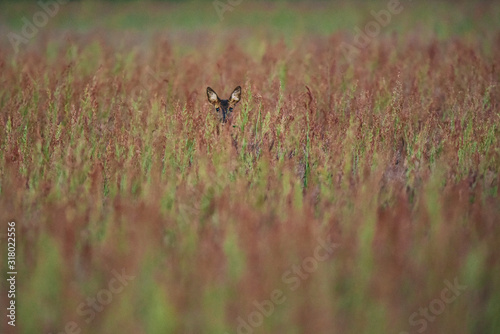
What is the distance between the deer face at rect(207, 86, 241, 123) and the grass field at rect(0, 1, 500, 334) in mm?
108

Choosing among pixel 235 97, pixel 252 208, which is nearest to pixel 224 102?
pixel 235 97

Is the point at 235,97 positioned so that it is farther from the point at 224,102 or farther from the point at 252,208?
the point at 252,208

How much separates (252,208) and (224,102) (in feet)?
5.11

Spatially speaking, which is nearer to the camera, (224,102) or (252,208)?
(252,208)

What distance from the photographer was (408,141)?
3.23 metres

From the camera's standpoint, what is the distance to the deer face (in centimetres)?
367

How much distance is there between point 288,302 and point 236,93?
2147mm

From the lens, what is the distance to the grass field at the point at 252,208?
1773mm

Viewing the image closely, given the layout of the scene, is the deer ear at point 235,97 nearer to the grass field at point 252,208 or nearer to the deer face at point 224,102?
the deer face at point 224,102

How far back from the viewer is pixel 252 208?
227 centimetres

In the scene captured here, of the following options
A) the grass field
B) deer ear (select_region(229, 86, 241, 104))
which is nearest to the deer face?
deer ear (select_region(229, 86, 241, 104))

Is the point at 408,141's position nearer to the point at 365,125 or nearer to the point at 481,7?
the point at 365,125

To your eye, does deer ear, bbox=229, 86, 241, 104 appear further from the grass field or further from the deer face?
the grass field

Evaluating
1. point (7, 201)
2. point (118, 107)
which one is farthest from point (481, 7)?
point (7, 201)
